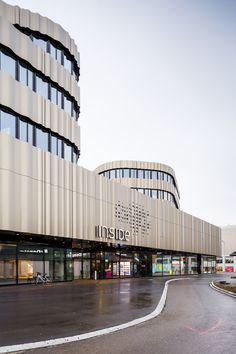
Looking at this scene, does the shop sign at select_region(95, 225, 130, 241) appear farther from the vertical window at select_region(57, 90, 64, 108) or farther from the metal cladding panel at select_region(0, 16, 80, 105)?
the metal cladding panel at select_region(0, 16, 80, 105)

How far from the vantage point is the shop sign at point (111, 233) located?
44.9m

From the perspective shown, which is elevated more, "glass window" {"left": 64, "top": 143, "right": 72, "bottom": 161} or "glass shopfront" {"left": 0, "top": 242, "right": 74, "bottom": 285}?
"glass window" {"left": 64, "top": 143, "right": 72, "bottom": 161}

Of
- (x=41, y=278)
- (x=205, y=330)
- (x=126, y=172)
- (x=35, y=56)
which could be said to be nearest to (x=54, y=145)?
(x=35, y=56)

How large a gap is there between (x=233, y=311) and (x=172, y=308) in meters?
2.57

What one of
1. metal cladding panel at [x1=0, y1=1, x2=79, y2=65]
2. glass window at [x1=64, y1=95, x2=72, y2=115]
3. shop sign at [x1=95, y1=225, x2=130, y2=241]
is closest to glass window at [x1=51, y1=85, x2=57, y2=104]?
glass window at [x1=64, y1=95, x2=72, y2=115]

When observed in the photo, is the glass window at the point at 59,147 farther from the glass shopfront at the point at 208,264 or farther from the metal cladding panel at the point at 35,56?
the glass shopfront at the point at 208,264

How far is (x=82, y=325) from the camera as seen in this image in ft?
43.3

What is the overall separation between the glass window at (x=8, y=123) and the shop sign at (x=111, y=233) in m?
15.5

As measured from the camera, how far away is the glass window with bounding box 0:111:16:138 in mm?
32156

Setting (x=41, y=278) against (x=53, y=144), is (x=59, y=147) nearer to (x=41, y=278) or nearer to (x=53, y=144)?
(x=53, y=144)

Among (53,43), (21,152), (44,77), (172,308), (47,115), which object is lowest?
(172,308)

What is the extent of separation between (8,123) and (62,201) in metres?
9.00

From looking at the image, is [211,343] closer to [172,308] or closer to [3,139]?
[172,308]

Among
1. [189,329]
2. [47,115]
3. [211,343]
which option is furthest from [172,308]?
[47,115]
